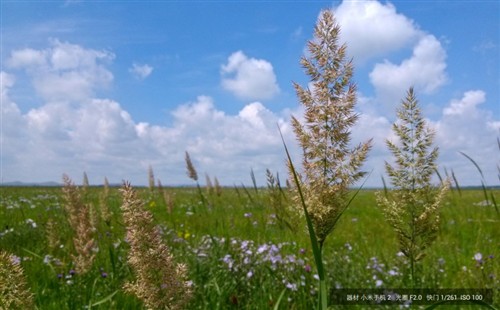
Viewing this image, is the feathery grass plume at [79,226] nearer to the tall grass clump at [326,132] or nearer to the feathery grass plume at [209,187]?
the tall grass clump at [326,132]

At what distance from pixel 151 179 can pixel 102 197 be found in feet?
25.5

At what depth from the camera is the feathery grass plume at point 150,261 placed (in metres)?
2.06

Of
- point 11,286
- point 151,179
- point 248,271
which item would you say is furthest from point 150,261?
point 151,179

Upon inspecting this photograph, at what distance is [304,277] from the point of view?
5355mm

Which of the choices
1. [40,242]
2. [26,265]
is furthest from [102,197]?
[40,242]

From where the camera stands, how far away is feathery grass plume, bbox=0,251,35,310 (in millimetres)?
2348

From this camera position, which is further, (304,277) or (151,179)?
(151,179)

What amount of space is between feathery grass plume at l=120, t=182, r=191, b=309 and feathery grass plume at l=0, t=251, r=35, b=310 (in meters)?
0.73

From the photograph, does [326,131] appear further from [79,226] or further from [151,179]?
[151,179]

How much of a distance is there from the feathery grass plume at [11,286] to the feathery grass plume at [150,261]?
2.39 feet

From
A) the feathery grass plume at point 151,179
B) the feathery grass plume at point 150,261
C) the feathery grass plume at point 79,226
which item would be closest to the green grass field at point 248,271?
the feathery grass plume at point 79,226

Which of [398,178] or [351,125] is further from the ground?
[351,125]

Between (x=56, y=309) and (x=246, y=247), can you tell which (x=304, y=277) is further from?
(x=56, y=309)

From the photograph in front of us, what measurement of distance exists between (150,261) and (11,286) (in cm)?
87
